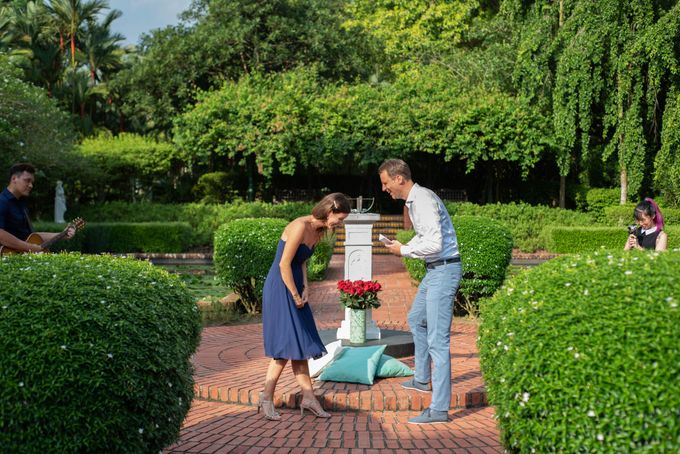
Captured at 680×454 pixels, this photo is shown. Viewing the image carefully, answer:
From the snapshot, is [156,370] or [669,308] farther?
[156,370]

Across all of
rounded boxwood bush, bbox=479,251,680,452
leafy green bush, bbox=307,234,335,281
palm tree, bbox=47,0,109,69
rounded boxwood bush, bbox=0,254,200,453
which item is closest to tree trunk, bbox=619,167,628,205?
leafy green bush, bbox=307,234,335,281

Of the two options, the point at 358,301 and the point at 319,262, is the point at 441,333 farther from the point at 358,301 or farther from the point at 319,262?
the point at 319,262

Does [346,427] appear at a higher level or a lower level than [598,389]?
lower

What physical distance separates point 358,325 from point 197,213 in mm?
15356

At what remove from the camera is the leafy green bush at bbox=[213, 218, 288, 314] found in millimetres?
8641

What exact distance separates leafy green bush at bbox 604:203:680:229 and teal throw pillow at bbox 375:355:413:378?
53.5 ft

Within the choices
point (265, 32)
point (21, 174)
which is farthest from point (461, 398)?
point (265, 32)

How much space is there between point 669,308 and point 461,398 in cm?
262

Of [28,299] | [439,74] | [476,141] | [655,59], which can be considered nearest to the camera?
[28,299]

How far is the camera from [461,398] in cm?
500

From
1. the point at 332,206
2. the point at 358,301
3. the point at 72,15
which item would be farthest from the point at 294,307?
the point at 72,15

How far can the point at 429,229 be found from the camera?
4473 millimetres

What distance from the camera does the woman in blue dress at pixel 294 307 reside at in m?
4.48

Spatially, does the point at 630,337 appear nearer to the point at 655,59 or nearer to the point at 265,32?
the point at 655,59
